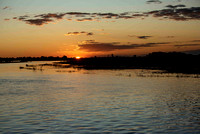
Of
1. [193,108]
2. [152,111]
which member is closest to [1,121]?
[152,111]

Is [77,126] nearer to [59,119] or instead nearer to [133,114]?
[59,119]

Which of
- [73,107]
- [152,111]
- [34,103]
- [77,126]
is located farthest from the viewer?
[34,103]

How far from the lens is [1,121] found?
68.7ft

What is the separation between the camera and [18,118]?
2188 cm

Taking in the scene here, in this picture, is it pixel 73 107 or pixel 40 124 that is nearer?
pixel 40 124

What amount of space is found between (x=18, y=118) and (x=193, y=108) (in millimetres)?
17673

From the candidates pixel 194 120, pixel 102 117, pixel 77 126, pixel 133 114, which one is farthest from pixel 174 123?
pixel 77 126

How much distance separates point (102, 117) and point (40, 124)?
216 inches

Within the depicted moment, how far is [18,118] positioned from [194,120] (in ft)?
50.5

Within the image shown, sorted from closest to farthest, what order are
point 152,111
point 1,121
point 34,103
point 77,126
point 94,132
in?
point 94,132, point 77,126, point 1,121, point 152,111, point 34,103

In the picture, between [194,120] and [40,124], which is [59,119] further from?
[194,120]

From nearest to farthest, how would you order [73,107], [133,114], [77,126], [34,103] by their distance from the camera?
1. [77,126]
2. [133,114]
3. [73,107]
4. [34,103]

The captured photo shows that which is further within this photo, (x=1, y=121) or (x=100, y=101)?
(x=100, y=101)

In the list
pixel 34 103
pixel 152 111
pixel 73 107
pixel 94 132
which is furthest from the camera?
pixel 34 103
